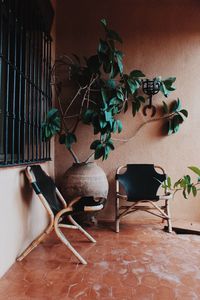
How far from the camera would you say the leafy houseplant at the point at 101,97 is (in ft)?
10.1

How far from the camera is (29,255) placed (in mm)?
2377

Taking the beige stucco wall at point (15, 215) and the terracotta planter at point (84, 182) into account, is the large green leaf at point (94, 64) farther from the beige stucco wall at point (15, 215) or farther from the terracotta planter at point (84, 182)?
the beige stucco wall at point (15, 215)

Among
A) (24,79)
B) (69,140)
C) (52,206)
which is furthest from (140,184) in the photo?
(24,79)

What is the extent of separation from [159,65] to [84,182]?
6.12ft

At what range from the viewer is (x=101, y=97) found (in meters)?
3.24

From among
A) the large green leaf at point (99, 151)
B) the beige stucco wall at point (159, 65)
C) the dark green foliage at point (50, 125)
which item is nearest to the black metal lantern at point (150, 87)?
the beige stucco wall at point (159, 65)

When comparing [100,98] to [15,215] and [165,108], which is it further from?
[15,215]

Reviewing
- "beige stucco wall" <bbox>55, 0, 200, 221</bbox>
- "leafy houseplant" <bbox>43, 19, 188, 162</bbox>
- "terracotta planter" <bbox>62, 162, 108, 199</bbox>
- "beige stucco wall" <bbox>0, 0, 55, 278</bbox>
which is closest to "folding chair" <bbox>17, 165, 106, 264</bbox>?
"beige stucco wall" <bbox>0, 0, 55, 278</bbox>

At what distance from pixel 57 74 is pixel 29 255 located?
2.35m

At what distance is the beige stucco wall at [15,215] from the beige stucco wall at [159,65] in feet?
3.75

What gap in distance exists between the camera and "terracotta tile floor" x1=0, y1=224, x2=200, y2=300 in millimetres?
1725

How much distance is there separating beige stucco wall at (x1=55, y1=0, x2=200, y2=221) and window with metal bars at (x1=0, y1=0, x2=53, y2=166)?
2.35ft

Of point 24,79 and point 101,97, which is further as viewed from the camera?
point 101,97

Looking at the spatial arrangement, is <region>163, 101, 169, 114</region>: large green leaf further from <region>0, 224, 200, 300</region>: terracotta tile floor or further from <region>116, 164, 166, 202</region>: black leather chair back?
<region>0, 224, 200, 300</region>: terracotta tile floor
